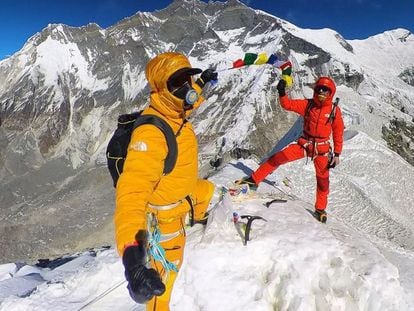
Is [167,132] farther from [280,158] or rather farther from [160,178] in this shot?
[280,158]

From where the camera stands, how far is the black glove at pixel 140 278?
325cm

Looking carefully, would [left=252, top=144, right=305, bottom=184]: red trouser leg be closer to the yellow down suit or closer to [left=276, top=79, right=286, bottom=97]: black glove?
[left=276, top=79, right=286, bottom=97]: black glove

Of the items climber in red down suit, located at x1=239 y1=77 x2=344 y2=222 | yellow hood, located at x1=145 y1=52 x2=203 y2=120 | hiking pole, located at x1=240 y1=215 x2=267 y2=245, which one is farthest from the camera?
climber in red down suit, located at x1=239 y1=77 x2=344 y2=222

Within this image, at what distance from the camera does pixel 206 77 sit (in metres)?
5.96

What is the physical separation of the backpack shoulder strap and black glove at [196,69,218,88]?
4.83ft

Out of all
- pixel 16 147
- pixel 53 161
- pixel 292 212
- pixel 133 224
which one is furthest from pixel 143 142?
pixel 16 147

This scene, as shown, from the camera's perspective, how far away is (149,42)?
15062 cm

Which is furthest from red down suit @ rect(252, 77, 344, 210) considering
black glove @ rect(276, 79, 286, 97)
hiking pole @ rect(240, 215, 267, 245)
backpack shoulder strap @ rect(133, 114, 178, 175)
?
backpack shoulder strap @ rect(133, 114, 178, 175)

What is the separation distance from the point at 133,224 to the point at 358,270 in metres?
4.44

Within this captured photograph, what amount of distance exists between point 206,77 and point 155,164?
2261 millimetres

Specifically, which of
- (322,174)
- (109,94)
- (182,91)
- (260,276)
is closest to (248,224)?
(260,276)

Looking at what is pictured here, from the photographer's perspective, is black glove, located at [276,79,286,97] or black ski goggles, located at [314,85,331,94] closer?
black ski goggles, located at [314,85,331,94]

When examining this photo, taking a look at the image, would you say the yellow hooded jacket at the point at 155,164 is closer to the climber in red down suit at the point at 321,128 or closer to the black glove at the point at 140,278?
the black glove at the point at 140,278

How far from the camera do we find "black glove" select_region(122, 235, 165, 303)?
3.25 metres
